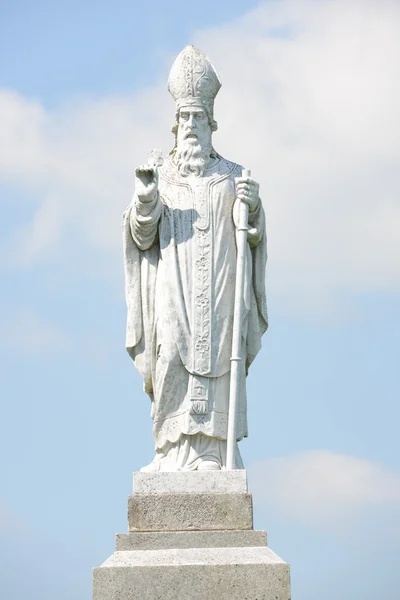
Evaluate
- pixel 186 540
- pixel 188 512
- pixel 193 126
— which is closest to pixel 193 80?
pixel 193 126

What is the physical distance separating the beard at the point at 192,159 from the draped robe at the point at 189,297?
0.07m

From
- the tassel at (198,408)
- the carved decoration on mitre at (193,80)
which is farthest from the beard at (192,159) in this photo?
the tassel at (198,408)

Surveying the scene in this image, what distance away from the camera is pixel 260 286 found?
1359 centimetres

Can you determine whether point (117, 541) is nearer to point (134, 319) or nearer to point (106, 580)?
point (106, 580)

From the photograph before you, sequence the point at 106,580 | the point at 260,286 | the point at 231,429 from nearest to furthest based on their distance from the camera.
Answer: the point at 106,580
the point at 231,429
the point at 260,286

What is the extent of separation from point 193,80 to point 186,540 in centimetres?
501

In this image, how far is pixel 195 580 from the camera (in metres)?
11.7

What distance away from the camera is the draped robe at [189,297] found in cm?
1291

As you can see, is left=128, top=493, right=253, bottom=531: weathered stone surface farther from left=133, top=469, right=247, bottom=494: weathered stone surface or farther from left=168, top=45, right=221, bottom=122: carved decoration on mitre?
left=168, top=45, right=221, bottom=122: carved decoration on mitre

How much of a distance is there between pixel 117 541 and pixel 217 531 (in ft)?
3.28

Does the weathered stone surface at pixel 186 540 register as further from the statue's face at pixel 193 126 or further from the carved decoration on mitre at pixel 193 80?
the carved decoration on mitre at pixel 193 80

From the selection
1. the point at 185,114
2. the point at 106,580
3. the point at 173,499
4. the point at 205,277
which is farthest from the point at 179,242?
the point at 106,580

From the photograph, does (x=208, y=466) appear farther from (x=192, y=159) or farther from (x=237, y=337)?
(x=192, y=159)

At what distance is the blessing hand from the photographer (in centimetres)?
1333
